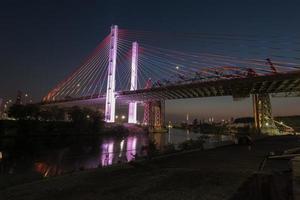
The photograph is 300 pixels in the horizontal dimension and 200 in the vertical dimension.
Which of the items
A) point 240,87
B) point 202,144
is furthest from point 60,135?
point 202,144

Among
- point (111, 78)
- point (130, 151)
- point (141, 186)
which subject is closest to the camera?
point (141, 186)

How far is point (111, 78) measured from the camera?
2635 inches

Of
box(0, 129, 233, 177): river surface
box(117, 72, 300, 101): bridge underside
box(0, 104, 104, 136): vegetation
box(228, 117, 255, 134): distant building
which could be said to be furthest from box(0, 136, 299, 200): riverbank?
box(0, 104, 104, 136): vegetation

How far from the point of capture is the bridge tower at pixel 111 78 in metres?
66.1

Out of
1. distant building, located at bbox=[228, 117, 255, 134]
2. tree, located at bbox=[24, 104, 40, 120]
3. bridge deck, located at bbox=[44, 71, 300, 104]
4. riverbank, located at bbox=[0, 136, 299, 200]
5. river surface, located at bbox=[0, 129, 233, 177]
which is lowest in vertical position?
river surface, located at bbox=[0, 129, 233, 177]

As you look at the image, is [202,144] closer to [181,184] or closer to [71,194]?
[181,184]

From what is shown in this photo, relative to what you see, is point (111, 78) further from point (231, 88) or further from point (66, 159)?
point (66, 159)

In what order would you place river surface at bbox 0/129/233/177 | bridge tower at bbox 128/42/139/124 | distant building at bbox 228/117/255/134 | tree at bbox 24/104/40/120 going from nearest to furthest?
1. river surface at bbox 0/129/233/177
2. distant building at bbox 228/117/255/134
3. tree at bbox 24/104/40/120
4. bridge tower at bbox 128/42/139/124

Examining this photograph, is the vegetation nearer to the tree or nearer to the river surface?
the tree

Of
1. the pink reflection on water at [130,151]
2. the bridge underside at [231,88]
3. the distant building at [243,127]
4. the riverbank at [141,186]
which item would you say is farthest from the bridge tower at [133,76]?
the riverbank at [141,186]

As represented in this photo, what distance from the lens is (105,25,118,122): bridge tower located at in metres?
66.1

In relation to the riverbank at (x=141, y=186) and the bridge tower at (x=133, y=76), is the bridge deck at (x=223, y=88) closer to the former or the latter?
the bridge tower at (x=133, y=76)

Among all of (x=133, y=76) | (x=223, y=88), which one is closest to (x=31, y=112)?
(x=133, y=76)

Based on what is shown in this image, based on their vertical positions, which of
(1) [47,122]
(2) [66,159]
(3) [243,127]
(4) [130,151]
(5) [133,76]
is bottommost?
(2) [66,159]
